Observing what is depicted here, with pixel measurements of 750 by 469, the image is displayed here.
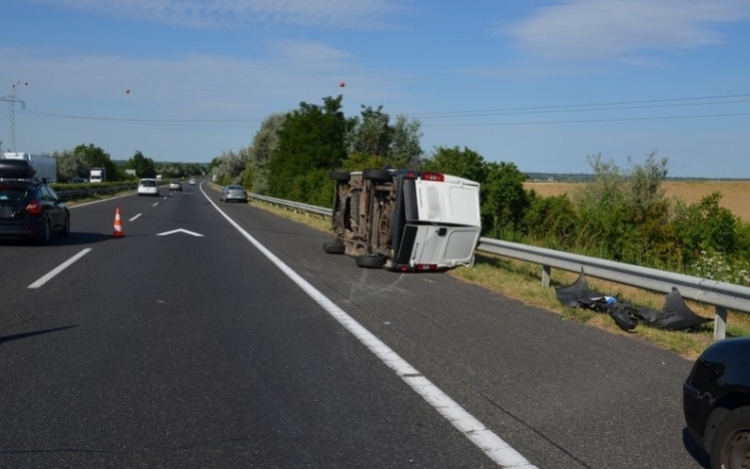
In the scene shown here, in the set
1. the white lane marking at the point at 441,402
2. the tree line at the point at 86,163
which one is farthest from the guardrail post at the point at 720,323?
the tree line at the point at 86,163

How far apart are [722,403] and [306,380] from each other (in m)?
3.55

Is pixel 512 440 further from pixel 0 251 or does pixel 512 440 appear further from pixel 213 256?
pixel 0 251

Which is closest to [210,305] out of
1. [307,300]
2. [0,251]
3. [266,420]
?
[307,300]

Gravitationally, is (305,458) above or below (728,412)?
below

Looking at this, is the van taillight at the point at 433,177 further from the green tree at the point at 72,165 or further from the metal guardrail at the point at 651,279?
the green tree at the point at 72,165

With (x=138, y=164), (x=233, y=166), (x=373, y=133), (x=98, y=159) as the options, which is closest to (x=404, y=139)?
(x=373, y=133)

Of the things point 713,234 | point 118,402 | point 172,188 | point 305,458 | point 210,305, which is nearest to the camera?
point 305,458

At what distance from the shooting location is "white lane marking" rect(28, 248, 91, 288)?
13164mm

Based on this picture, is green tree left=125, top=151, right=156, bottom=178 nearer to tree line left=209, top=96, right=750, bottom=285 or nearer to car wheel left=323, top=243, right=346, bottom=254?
tree line left=209, top=96, right=750, bottom=285

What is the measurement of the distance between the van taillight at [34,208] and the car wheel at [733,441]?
56.7 ft

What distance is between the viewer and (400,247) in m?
15.8

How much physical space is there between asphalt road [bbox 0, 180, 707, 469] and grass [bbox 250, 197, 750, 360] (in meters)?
0.29

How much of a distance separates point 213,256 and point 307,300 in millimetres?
6666

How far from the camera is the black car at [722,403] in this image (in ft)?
15.8
